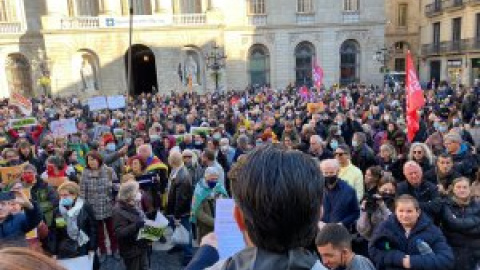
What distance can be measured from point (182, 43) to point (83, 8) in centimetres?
836

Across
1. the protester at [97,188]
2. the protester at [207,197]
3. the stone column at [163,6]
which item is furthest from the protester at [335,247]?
the stone column at [163,6]

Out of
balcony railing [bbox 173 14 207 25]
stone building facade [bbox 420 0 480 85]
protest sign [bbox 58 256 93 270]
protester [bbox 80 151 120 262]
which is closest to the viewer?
protest sign [bbox 58 256 93 270]

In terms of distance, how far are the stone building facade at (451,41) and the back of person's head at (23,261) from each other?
35.1 m

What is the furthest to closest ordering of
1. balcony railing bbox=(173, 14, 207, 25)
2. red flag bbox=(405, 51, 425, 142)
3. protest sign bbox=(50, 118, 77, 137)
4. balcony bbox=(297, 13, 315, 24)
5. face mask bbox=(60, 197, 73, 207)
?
balcony bbox=(297, 13, 315, 24)
balcony railing bbox=(173, 14, 207, 25)
protest sign bbox=(50, 118, 77, 137)
red flag bbox=(405, 51, 425, 142)
face mask bbox=(60, 197, 73, 207)

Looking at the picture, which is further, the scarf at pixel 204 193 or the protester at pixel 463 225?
the scarf at pixel 204 193

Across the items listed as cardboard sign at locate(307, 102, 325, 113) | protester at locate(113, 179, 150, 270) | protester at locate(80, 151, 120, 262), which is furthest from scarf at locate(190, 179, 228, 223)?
cardboard sign at locate(307, 102, 325, 113)

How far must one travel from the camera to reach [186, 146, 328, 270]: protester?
50.3 inches

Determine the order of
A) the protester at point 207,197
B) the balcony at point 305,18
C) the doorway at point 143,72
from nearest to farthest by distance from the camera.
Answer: the protester at point 207,197 < the doorway at point 143,72 < the balcony at point 305,18

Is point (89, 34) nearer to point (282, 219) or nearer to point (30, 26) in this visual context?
point (30, 26)

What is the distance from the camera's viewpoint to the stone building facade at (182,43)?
2747 cm

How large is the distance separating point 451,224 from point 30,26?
32.5m

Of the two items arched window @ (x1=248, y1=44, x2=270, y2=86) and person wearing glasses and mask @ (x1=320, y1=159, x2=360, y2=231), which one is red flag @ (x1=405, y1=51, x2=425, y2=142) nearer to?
person wearing glasses and mask @ (x1=320, y1=159, x2=360, y2=231)

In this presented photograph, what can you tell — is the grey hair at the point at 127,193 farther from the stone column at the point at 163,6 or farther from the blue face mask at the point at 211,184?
the stone column at the point at 163,6

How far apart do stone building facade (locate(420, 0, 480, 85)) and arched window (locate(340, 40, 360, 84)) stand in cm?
814
